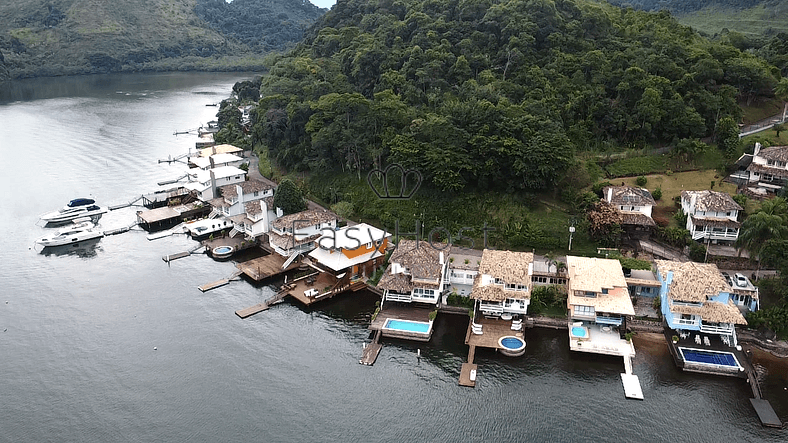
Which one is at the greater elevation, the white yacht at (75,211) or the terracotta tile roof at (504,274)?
the terracotta tile roof at (504,274)

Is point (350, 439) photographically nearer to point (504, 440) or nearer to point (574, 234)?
point (504, 440)

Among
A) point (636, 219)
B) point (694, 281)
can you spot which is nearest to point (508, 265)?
point (694, 281)

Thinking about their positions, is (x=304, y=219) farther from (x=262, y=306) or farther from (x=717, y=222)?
(x=717, y=222)

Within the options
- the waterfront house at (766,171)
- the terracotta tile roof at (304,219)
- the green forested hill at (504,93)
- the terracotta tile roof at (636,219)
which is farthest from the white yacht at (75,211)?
the waterfront house at (766,171)

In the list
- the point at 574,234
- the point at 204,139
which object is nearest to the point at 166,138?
the point at 204,139

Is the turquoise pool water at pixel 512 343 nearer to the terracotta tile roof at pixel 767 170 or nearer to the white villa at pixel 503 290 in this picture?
the white villa at pixel 503 290

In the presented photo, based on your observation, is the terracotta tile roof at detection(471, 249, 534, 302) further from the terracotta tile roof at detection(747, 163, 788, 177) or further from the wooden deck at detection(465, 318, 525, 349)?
the terracotta tile roof at detection(747, 163, 788, 177)
